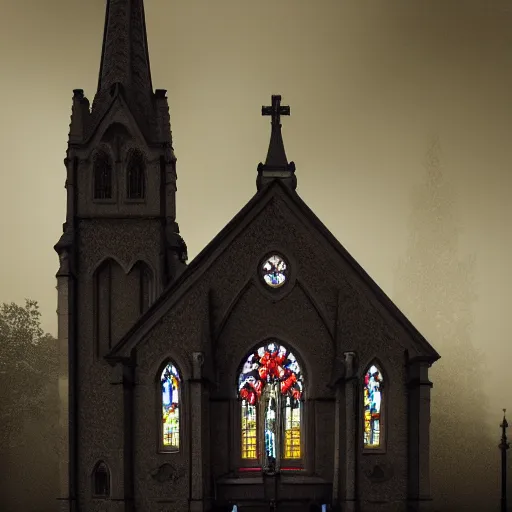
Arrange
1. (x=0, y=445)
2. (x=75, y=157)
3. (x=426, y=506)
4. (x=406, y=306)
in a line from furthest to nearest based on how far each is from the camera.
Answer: (x=406, y=306)
(x=0, y=445)
(x=75, y=157)
(x=426, y=506)

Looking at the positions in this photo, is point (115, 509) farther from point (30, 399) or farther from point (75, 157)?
point (30, 399)

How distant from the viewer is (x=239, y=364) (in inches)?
1496

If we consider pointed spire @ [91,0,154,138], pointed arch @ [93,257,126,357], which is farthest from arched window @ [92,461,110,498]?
pointed spire @ [91,0,154,138]

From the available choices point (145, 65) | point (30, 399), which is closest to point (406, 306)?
point (30, 399)

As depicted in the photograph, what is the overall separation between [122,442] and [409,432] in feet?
26.4

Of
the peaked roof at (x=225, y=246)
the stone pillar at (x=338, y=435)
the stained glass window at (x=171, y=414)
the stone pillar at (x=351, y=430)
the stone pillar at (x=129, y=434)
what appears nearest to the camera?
the stone pillar at (x=351, y=430)

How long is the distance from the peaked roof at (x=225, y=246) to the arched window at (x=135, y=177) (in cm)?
425

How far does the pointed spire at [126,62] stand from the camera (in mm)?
42031

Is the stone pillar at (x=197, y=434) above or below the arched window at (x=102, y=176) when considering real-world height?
below

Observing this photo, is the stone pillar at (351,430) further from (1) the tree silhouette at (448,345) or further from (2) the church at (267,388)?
(1) the tree silhouette at (448,345)

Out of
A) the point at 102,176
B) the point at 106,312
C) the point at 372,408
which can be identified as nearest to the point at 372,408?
the point at 372,408

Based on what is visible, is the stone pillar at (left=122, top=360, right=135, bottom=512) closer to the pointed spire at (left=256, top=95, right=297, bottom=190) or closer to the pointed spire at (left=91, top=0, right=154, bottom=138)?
the pointed spire at (left=256, top=95, right=297, bottom=190)

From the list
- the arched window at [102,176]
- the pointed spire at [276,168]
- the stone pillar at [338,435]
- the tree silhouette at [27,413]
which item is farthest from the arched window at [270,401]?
the tree silhouette at [27,413]

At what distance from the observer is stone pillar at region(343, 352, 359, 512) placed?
1427 inches
